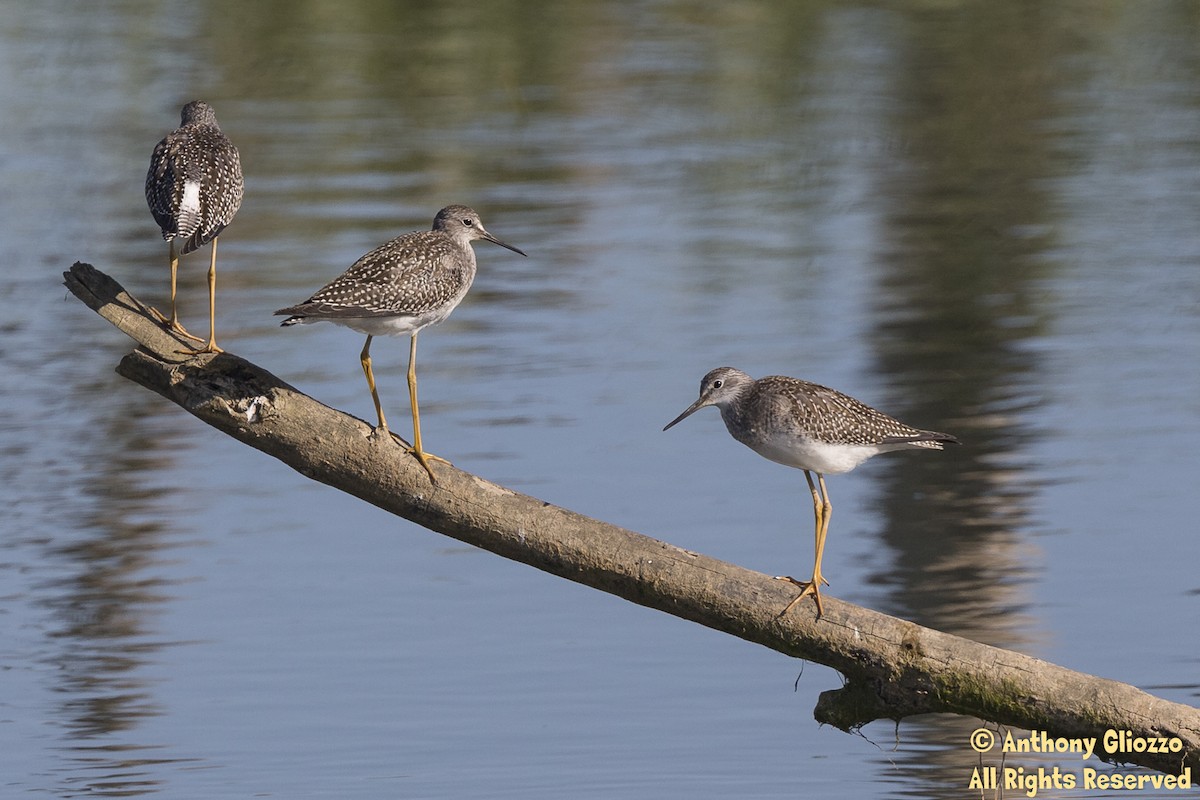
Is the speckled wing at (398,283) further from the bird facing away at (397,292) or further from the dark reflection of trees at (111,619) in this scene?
the dark reflection of trees at (111,619)

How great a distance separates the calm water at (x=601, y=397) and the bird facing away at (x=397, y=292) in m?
2.08

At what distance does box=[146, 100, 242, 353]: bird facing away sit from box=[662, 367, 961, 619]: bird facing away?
8.40 feet

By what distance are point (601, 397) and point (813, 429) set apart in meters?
6.00

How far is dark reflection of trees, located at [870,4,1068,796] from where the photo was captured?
11.1 metres

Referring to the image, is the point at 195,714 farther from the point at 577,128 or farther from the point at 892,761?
the point at 577,128

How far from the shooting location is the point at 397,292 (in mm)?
8703

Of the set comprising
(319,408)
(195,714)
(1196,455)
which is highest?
(319,408)

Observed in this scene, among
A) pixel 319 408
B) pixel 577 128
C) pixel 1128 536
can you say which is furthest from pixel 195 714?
pixel 577 128

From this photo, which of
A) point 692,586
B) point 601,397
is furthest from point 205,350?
point 601,397

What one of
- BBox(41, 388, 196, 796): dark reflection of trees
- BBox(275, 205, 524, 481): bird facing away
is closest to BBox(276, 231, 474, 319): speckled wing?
BBox(275, 205, 524, 481): bird facing away

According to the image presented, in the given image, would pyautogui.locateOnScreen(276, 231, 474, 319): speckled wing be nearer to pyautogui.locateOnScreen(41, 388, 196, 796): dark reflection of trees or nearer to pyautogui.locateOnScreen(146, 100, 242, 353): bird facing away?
pyautogui.locateOnScreen(146, 100, 242, 353): bird facing away

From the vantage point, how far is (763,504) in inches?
486

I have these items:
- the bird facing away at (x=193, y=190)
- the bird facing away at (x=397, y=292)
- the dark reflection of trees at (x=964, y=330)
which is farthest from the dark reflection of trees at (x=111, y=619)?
the dark reflection of trees at (x=964, y=330)

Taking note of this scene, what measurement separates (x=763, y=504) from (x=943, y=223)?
27.5 feet
